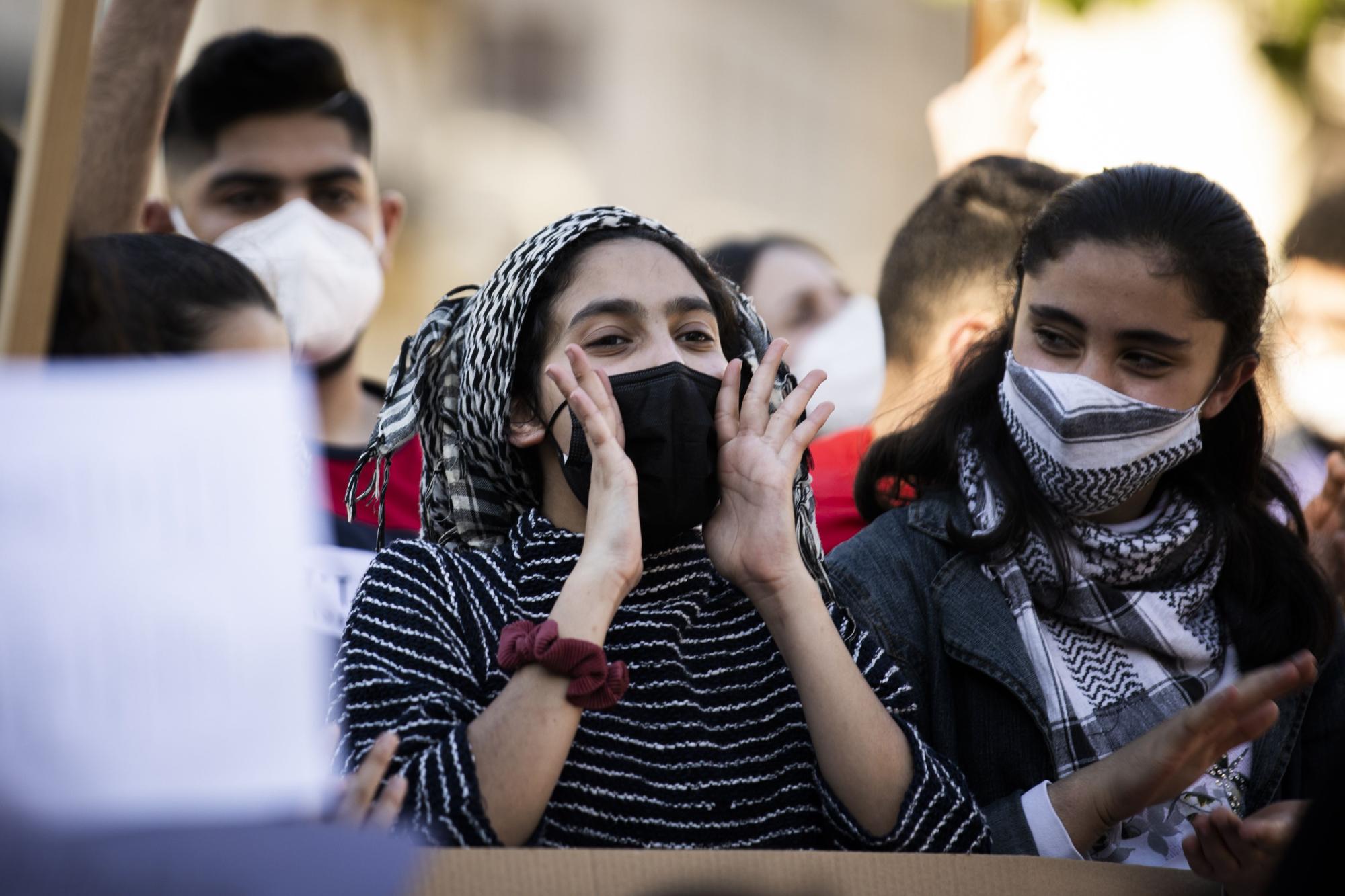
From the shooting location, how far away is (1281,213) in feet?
28.2

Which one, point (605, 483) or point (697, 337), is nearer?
point (605, 483)

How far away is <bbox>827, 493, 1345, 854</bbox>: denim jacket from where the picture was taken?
268 centimetres

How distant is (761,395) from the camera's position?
2.51m

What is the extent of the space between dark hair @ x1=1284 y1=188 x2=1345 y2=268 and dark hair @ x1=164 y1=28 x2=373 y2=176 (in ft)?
9.54

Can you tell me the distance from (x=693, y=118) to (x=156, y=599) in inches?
296

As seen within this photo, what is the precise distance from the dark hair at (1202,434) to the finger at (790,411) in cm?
50

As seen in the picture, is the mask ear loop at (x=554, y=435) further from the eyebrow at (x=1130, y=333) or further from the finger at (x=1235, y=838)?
the finger at (x=1235, y=838)

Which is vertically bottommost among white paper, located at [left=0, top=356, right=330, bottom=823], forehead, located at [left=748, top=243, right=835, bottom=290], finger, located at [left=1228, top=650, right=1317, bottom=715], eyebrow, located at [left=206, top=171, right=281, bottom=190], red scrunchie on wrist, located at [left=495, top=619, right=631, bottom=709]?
finger, located at [left=1228, top=650, right=1317, bottom=715]

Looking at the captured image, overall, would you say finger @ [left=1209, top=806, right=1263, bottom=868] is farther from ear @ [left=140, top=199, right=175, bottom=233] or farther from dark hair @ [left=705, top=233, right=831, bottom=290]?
dark hair @ [left=705, top=233, right=831, bottom=290]

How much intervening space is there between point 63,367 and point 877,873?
47.3 inches

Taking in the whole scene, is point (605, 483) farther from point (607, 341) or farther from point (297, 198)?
point (297, 198)

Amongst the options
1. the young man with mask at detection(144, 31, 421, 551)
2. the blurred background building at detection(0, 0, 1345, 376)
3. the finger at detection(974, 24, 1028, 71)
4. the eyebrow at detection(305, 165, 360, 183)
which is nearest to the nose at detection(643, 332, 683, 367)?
the young man with mask at detection(144, 31, 421, 551)

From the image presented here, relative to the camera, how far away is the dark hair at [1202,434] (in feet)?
9.43

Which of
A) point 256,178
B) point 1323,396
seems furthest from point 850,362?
point 256,178
